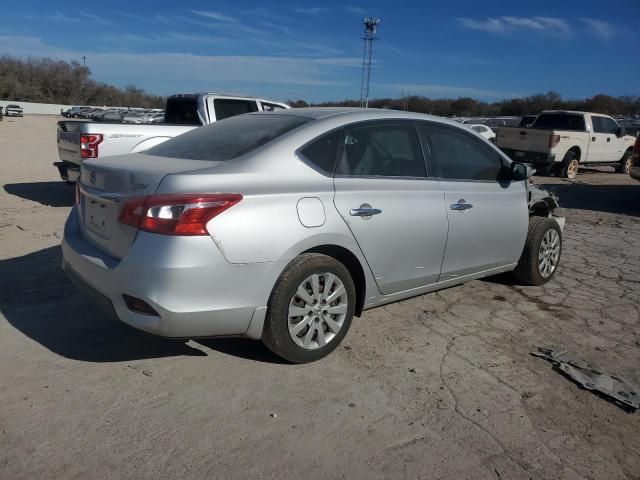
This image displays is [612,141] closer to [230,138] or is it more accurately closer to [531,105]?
[230,138]

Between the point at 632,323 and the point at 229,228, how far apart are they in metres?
3.57

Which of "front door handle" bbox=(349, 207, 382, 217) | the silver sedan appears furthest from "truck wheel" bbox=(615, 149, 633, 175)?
"front door handle" bbox=(349, 207, 382, 217)

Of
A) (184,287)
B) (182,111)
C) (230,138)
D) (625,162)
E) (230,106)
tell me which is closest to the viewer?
(184,287)

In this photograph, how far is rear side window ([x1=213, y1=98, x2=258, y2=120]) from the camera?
9.35 metres

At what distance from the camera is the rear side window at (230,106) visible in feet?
30.7

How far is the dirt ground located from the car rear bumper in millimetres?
434

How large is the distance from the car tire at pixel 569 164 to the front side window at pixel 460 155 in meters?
12.5

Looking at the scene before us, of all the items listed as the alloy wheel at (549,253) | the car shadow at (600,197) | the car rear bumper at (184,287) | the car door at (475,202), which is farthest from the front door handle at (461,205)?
the car shadow at (600,197)

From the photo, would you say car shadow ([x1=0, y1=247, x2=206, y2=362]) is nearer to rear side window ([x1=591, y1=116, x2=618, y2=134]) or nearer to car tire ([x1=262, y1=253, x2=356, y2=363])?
car tire ([x1=262, y1=253, x2=356, y2=363])

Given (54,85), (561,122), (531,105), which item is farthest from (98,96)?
(561,122)

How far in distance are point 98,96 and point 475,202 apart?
388 ft

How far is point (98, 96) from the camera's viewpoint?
362 ft

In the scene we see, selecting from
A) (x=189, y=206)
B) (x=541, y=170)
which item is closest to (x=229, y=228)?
(x=189, y=206)

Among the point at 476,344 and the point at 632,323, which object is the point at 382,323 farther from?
the point at 632,323
